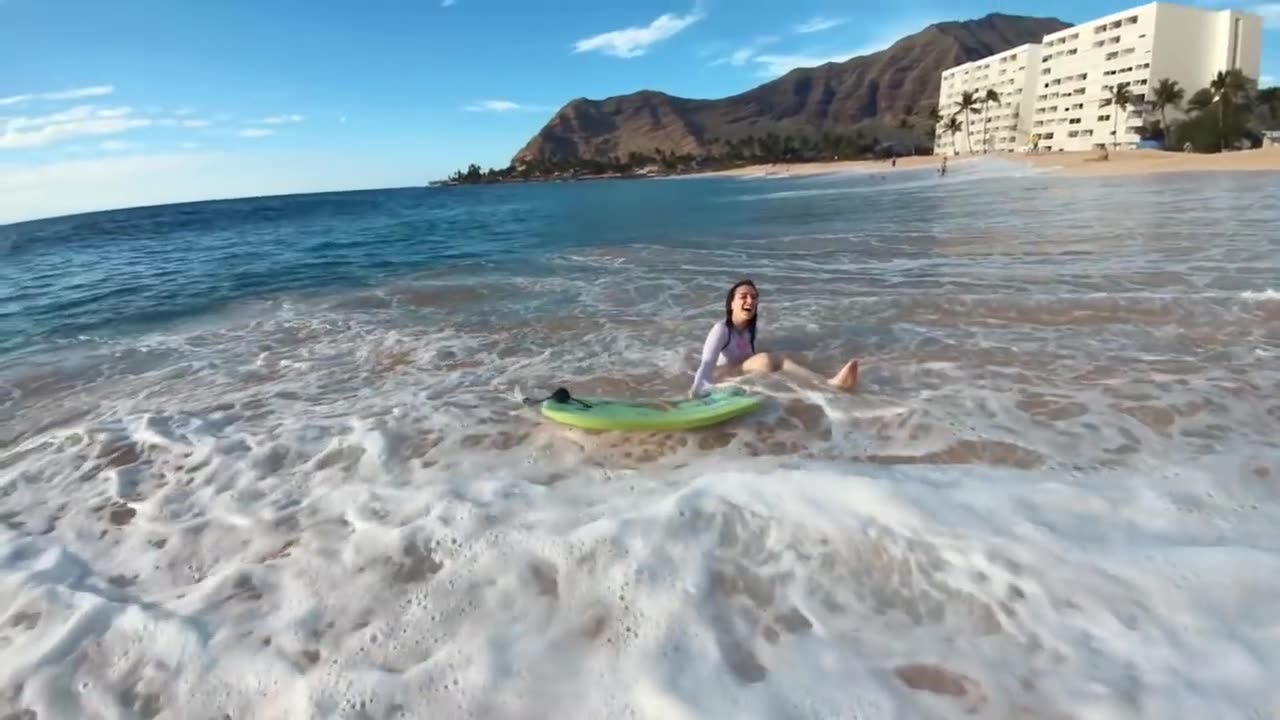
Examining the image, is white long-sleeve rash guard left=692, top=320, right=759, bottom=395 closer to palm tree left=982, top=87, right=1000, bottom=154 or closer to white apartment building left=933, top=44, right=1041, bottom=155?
palm tree left=982, top=87, right=1000, bottom=154

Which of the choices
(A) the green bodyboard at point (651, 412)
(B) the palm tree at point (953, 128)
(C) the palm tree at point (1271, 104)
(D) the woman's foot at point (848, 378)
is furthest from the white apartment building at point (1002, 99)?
(A) the green bodyboard at point (651, 412)

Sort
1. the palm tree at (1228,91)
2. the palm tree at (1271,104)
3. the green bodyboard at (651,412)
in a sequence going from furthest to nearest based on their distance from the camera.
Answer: the palm tree at (1271,104) < the palm tree at (1228,91) < the green bodyboard at (651,412)

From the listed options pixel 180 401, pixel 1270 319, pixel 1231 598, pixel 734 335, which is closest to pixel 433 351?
pixel 180 401

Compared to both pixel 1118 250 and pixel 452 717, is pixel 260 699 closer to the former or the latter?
pixel 452 717

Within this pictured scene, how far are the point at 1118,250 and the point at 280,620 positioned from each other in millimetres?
15894

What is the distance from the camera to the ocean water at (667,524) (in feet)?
9.85

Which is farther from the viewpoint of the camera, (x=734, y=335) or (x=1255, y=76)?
(x=1255, y=76)

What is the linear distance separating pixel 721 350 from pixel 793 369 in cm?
80

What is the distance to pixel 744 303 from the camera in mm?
6898

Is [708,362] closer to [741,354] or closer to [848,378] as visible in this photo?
[741,354]

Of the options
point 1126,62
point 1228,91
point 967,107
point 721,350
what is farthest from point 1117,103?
point 721,350

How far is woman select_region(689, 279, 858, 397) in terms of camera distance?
6.46m

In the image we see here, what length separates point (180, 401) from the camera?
24.2 ft

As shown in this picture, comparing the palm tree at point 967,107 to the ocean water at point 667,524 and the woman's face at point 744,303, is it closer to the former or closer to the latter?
the ocean water at point 667,524
